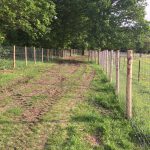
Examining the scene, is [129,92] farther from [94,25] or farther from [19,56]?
[94,25]

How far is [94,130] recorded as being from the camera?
7969 mm

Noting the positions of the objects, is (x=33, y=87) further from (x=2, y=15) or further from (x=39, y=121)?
(x=2, y=15)

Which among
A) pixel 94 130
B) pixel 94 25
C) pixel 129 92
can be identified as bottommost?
pixel 94 130

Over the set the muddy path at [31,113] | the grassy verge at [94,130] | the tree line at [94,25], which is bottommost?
the grassy verge at [94,130]

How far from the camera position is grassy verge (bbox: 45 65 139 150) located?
690 cm

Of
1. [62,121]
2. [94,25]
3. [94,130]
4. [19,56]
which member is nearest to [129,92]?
[94,130]

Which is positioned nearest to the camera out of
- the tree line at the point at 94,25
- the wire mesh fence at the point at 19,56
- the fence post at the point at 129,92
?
the fence post at the point at 129,92

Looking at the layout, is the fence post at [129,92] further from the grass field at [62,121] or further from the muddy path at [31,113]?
the muddy path at [31,113]

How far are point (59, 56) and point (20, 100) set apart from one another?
37549 mm

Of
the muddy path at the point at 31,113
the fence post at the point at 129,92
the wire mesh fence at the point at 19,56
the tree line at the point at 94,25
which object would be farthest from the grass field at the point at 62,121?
the tree line at the point at 94,25

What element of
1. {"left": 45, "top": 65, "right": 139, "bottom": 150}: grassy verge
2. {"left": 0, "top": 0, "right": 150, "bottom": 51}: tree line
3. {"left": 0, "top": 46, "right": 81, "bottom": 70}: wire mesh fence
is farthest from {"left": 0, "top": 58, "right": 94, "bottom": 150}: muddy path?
{"left": 0, "top": 0, "right": 150, "bottom": 51}: tree line

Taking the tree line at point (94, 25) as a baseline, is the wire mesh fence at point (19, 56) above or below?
below

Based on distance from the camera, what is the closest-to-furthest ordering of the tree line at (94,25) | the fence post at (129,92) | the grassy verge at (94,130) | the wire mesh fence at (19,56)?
the grassy verge at (94,130) → the fence post at (129,92) → the wire mesh fence at (19,56) → the tree line at (94,25)

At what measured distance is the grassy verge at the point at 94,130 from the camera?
690 centimetres
